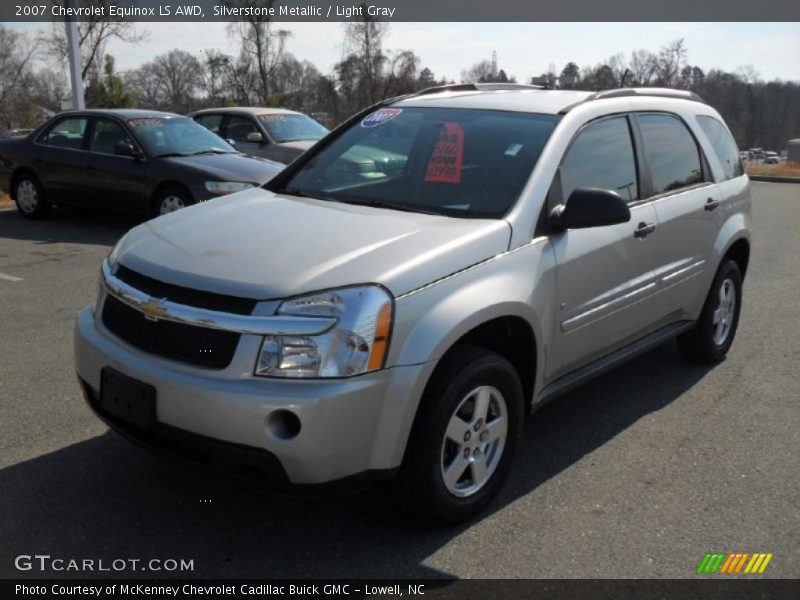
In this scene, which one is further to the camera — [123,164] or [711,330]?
[123,164]

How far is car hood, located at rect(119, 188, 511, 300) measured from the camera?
125 inches

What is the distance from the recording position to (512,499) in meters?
3.82

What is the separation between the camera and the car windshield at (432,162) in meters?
4.00

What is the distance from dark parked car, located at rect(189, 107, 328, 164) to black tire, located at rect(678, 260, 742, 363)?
869 centimetres

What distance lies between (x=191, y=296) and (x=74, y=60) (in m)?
16.2

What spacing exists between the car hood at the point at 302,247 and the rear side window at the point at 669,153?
1.60 metres

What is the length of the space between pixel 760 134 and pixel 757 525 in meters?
51.7

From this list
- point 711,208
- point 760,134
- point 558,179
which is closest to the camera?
point 558,179

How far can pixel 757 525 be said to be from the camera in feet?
12.0

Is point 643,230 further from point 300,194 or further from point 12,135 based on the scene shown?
point 12,135

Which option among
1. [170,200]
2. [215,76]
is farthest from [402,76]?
[170,200]

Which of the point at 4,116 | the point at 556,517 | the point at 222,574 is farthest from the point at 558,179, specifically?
the point at 4,116

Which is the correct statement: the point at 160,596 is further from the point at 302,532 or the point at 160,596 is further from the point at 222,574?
the point at 302,532

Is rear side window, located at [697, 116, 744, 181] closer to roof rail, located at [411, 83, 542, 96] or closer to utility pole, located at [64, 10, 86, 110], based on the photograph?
roof rail, located at [411, 83, 542, 96]
